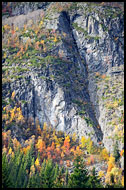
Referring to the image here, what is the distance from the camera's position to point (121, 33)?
11438 centimetres

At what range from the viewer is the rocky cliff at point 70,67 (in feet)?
271

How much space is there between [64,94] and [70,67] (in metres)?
19.7

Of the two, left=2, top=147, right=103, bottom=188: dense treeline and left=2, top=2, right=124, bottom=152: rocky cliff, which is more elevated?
left=2, top=2, right=124, bottom=152: rocky cliff

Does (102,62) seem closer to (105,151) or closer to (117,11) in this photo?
(117,11)

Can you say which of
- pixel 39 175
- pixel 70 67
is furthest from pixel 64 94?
pixel 39 175

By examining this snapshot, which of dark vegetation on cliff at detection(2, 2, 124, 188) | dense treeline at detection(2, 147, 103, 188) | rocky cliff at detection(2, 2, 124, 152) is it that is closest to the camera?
dense treeline at detection(2, 147, 103, 188)

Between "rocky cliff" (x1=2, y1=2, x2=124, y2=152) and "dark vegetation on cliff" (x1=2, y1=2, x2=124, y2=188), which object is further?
"rocky cliff" (x1=2, y1=2, x2=124, y2=152)

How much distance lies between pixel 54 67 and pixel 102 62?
2748cm

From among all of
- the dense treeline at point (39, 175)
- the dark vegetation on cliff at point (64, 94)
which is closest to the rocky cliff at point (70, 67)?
the dark vegetation on cliff at point (64, 94)

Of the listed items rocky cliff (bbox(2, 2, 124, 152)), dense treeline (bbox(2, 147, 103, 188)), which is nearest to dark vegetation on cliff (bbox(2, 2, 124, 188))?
rocky cliff (bbox(2, 2, 124, 152))

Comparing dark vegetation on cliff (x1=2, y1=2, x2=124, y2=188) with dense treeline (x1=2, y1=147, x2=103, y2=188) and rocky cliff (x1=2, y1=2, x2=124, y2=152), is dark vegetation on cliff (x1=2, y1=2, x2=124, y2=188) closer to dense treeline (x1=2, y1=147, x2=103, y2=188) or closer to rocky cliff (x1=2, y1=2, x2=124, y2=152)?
rocky cliff (x1=2, y1=2, x2=124, y2=152)

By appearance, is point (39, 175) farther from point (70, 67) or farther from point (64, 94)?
point (70, 67)

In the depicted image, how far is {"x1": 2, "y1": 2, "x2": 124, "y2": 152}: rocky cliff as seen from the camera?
271ft

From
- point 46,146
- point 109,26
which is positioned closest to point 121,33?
point 109,26
